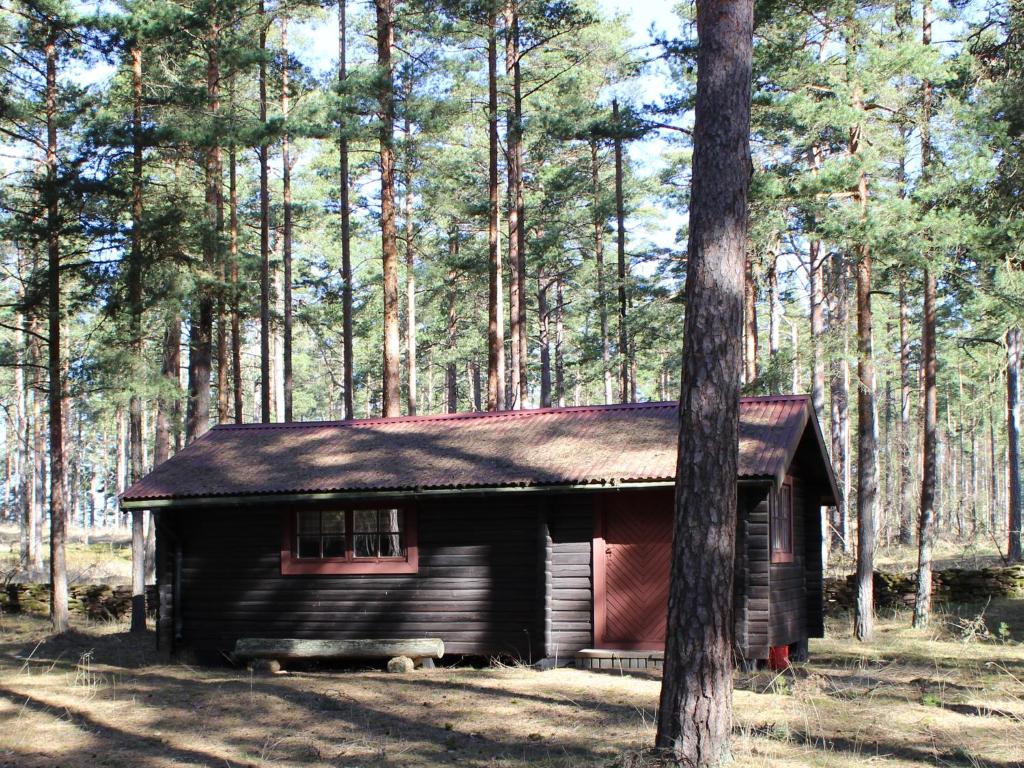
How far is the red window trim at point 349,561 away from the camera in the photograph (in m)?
14.5

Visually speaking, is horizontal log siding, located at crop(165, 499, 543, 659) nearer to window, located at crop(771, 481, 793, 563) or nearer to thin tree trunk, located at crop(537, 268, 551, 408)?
window, located at crop(771, 481, 793, 563)

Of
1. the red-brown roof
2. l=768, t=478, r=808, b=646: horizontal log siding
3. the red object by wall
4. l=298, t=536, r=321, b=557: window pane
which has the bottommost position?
the red object by wall

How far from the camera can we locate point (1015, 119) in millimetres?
13242

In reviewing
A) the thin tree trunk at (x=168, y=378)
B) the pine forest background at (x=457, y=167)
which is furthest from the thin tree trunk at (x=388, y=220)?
the thin tree trunk at (x=168, y=378)

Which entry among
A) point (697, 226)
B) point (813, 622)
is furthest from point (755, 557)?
point (697, 226)

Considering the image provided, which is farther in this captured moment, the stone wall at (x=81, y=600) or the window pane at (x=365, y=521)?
the stone wall at (x=81, y=600)

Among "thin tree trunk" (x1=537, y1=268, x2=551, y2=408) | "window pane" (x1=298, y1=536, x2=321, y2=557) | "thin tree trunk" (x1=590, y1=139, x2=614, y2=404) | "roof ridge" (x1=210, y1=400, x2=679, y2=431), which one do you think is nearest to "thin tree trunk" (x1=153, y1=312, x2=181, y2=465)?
"roof ridge" (x1=210, y1=400, x2=679, y2=431)

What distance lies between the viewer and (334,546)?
14945 mm

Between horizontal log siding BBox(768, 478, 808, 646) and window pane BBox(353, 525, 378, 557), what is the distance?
5550 mm

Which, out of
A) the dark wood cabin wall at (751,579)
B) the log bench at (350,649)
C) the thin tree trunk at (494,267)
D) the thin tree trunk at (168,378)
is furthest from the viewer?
the thin tree trunk at (494,267)

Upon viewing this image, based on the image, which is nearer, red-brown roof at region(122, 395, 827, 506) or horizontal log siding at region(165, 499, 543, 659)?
red-brown roof at region(122, 395, 827, 506)

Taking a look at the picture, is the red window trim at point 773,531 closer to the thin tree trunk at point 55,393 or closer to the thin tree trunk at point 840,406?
the thin tree trunk at point 55,393

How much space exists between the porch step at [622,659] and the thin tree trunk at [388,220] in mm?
8229

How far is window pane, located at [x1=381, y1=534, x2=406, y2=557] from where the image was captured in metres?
14.7
